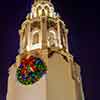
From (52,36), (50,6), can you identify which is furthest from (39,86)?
(50,6)

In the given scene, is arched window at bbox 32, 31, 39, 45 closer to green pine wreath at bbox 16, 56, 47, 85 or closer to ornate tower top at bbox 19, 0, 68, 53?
ornate tower top at bbox 19, 0, 68, 53

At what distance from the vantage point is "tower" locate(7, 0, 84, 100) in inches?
875

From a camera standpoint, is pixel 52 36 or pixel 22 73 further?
pixel 52 36

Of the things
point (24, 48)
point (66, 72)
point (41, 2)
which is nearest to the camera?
point (66, 72)

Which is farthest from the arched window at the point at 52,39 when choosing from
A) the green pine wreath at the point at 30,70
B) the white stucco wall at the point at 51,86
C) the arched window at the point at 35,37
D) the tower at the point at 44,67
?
the green pine wreath at the point at 30,70

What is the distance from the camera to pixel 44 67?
22734mm

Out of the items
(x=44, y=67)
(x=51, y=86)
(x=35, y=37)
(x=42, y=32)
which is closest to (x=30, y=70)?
(x=44, y=67)

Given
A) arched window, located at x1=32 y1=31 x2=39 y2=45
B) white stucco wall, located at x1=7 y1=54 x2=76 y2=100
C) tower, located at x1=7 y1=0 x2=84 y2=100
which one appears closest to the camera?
white stucco wall, located at x1=7 y1=54 x2=76 y2=100

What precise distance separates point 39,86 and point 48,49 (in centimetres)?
320

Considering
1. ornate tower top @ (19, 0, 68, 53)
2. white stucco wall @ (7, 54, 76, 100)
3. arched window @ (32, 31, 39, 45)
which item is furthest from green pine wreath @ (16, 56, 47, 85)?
arched window @ (32, 31, 39, 45)

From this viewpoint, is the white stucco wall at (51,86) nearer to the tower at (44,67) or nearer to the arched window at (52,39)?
the tower at (44,67)

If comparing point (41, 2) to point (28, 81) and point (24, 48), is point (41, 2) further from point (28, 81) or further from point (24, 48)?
point (28, 81)

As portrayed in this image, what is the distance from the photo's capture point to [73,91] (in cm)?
2303

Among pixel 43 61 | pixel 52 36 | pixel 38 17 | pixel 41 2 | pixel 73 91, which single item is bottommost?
pixel 73 91
